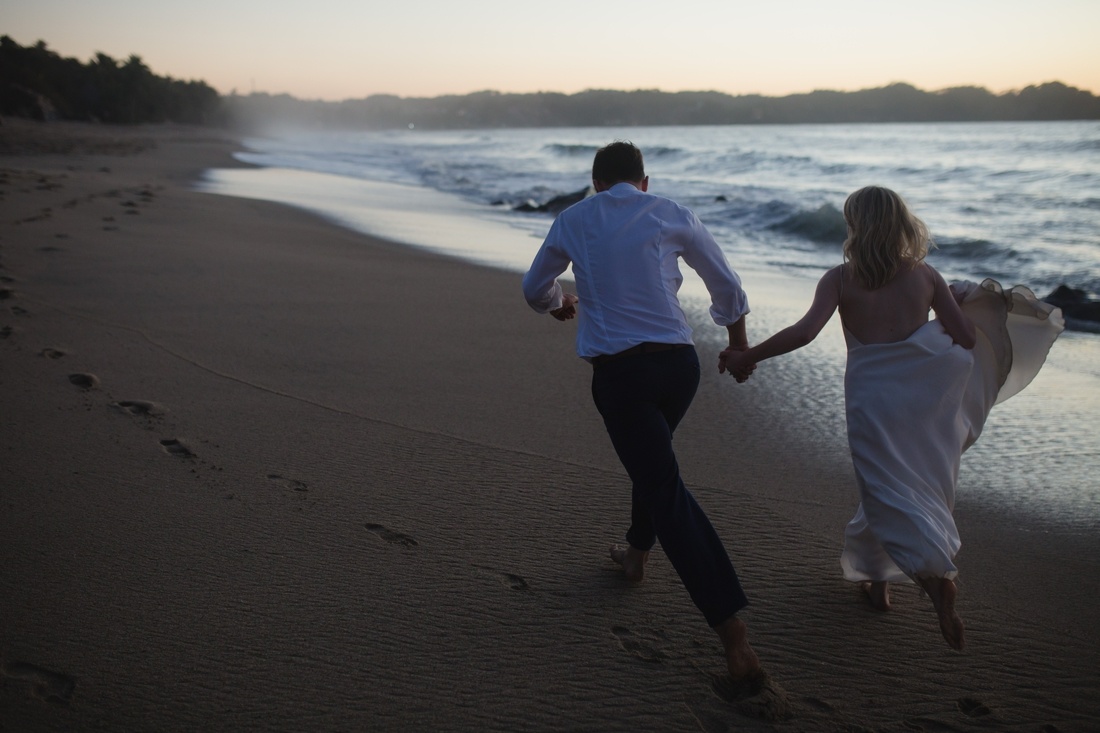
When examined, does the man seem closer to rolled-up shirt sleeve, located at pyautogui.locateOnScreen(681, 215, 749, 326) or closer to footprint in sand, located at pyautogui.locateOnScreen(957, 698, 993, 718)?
rolled-up shirt sleeve, located at pyautogui.locateOnScreen(681, 215, 749, 326)

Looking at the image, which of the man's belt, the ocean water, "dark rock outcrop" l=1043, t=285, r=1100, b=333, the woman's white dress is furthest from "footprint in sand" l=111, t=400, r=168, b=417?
"dark rock outcrop" l=1043, t=285, r=1100, b=333

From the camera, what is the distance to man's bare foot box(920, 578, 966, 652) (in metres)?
2.63

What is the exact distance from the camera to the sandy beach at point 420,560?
2.47m

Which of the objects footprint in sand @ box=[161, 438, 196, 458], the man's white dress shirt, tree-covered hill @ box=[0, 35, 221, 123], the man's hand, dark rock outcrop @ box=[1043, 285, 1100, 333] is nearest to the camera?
the man's white dress shirt

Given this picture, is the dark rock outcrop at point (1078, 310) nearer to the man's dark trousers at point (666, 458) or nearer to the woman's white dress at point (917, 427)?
the woman's white dress at point (917, 427)

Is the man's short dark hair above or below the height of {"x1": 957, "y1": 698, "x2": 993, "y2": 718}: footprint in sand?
above

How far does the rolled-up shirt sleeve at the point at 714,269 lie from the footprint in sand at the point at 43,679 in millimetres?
2313

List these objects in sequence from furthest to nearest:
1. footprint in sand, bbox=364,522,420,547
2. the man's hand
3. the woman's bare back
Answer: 1. footprint in sand, bbox=364,522,420,547
2. the man's hand
3. the woman's bare back

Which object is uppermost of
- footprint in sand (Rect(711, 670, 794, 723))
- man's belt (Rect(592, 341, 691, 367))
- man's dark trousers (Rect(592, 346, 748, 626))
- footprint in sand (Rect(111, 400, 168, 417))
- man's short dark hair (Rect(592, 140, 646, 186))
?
man's short dark hair (Rect(592, 140, 646, 186))

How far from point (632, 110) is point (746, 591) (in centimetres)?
15299

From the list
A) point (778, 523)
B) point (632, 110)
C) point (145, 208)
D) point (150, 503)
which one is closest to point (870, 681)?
point (778, 523)

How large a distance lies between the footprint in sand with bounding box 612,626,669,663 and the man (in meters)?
0.25

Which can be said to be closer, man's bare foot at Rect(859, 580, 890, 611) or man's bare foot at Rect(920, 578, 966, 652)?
man's bare foot at Rect(920, 578, 966, 652)

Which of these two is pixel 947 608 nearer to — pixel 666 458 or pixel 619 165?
pixel 666 458
